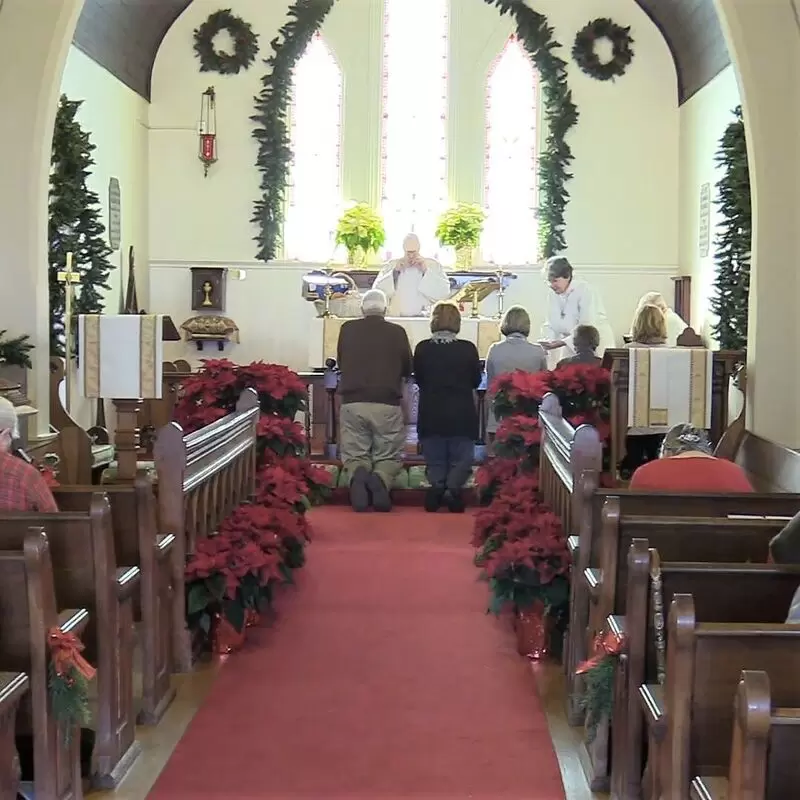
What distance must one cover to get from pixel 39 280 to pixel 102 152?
543 centimetres

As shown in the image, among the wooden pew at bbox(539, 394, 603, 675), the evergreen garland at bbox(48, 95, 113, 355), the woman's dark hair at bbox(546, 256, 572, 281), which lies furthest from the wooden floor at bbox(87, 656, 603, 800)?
the evergreen garland at bbox(48, 95, 113, 355)

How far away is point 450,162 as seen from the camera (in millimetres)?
14336

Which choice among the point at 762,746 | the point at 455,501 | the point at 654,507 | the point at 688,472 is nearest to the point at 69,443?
the point at 455,501

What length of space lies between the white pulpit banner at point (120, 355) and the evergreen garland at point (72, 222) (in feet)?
11.0

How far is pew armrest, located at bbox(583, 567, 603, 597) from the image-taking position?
4043 mm

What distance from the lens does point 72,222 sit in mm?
10711

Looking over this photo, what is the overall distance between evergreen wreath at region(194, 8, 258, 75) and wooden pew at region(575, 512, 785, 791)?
1127 centimetres

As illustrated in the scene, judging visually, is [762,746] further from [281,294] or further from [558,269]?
[281,294]

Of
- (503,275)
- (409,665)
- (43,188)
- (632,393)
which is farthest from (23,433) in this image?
(503,275)

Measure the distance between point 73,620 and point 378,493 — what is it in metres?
5.16

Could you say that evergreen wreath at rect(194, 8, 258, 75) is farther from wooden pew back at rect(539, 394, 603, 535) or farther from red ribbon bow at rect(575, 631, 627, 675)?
red ribbon bow at rect(575, 631, 627, 675)

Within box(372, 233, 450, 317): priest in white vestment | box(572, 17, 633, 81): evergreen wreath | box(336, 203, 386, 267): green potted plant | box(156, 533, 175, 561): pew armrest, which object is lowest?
box(156, 533, 175, 561): pew armrest

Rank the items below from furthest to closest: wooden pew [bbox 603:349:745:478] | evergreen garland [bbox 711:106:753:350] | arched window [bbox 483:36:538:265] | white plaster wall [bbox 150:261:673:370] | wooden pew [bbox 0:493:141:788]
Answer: arched window [bbox 483:36:538:265]
white plaster wall [bbox 150:261:673:370]
evergreen garland [bbox 711:106:753:350]
wooden pew [bbox 603:349:745:478]
wooden pew [bbox 0:493:141:788]

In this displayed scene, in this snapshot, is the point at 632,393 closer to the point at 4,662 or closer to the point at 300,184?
the point at 4,662
